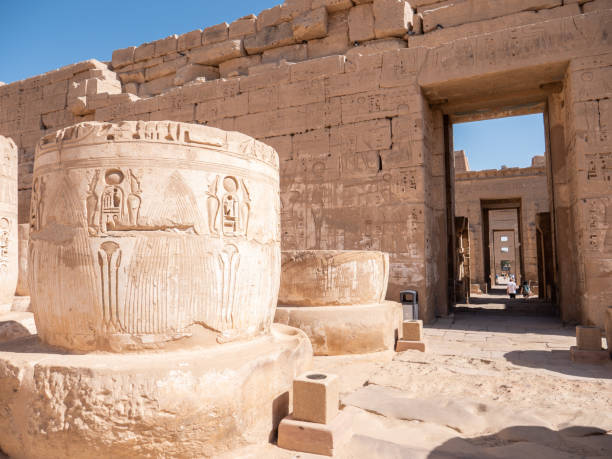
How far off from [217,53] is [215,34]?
552 mm

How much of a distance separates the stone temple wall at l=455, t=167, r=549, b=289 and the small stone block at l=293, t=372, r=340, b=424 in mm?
14373

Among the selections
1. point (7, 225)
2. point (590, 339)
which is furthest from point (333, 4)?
point (590, 339)

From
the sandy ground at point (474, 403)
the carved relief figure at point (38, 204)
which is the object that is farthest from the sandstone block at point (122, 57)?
the carved relief figure at point (38, 204)

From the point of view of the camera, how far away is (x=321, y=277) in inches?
185

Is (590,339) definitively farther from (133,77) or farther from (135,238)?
(133,77)

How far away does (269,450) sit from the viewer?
235cm

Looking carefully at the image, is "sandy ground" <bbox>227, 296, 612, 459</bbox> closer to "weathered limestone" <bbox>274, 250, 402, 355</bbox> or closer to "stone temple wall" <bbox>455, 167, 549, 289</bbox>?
"weathered limestone" <bbox>274, 250, 402, 355</bbox>

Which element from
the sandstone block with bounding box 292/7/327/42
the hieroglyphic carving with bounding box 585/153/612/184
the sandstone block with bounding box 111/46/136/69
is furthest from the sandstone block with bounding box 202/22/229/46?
the hieroglyphic carving with bounding box 585/153/612/184

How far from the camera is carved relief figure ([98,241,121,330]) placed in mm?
2357

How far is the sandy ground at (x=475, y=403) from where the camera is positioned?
7.89 feet

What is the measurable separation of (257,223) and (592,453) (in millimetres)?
2297

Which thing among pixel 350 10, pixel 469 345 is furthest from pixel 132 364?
pixel 350 10

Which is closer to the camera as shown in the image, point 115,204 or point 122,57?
point 115,204

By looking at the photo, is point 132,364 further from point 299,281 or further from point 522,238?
point 522,238
